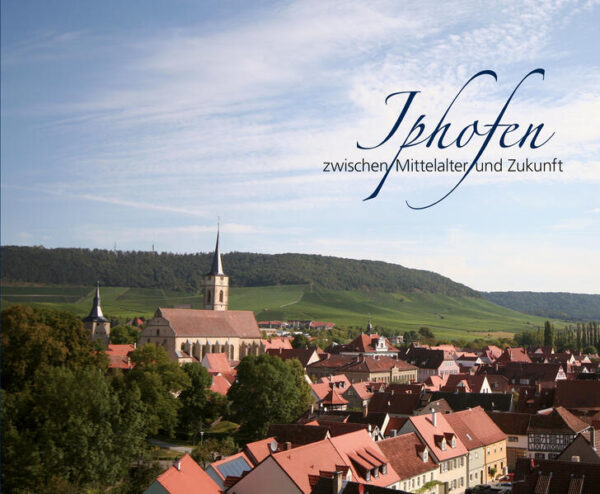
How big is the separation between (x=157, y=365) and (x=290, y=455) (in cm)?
2723

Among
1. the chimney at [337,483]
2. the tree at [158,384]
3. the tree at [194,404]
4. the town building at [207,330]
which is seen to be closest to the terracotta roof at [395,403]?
the tree at [194,404]

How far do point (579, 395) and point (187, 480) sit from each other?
3992 centimetres

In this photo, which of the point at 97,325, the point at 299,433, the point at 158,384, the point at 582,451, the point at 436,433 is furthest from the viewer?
the point at 97,325

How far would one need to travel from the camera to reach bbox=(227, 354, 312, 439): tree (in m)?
54.5

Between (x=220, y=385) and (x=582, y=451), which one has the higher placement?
(x=582, y=451)

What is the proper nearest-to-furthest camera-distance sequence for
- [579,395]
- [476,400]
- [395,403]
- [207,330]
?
[395,403] < [476,400] < [579,395] < [207,330]

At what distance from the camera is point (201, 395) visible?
57719 mm

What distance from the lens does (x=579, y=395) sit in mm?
59906

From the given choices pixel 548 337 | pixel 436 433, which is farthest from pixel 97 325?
pixel 548 337

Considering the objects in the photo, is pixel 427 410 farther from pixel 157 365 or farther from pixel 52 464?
pixel 52 464

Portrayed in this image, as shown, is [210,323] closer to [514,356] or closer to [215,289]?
[215,289]

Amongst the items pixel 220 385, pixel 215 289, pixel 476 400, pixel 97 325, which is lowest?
pixel 220 385

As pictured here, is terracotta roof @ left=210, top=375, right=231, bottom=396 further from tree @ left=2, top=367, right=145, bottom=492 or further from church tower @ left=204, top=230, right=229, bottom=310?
church tower @ left=204, top=230, right=229, bottom=310

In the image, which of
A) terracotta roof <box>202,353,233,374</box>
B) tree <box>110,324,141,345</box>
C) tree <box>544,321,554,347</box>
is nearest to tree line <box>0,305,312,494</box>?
terracotta roof <box>202,353,233,374</box>
